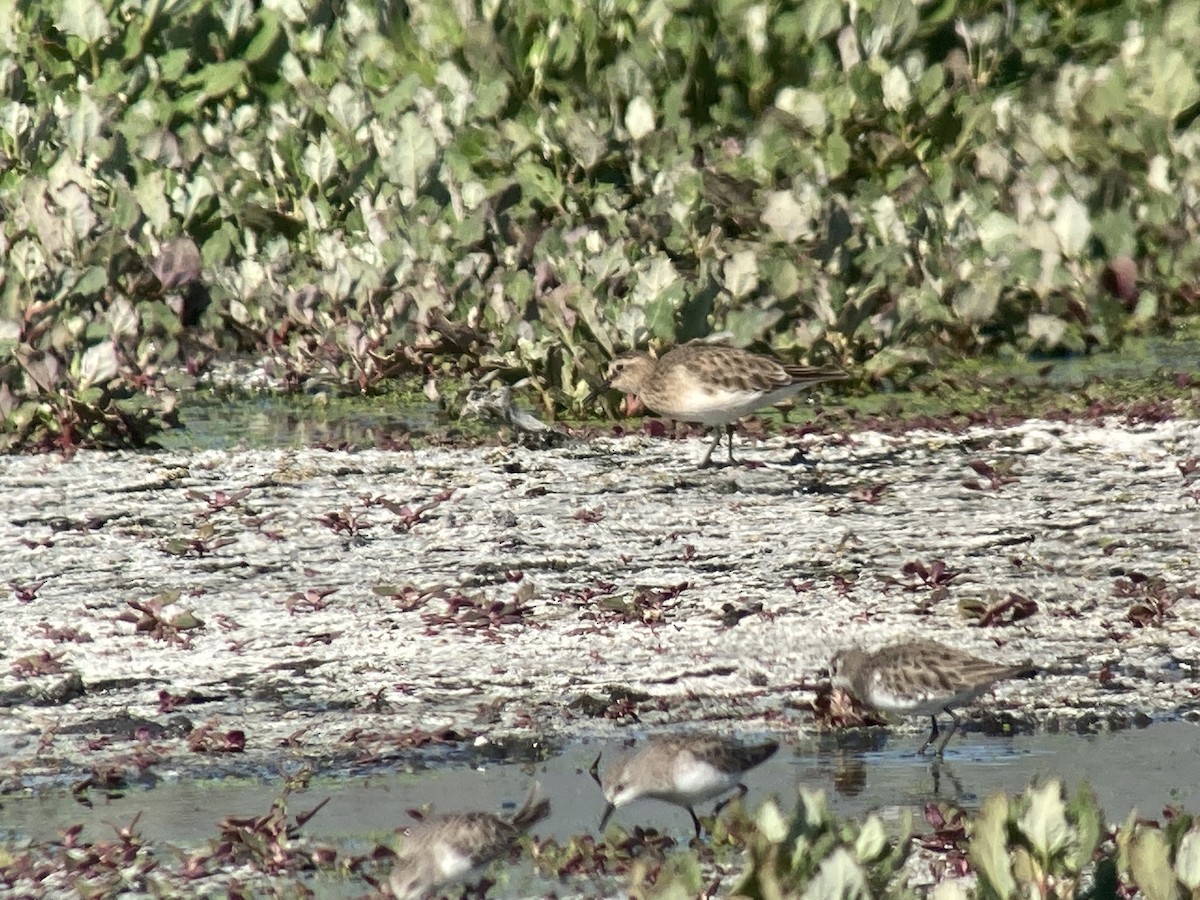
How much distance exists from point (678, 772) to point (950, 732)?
1.32 metres

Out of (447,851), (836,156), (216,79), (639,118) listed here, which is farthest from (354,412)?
(447,851)

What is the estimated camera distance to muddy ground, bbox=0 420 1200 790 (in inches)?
278

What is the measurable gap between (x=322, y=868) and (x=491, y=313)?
292 inches

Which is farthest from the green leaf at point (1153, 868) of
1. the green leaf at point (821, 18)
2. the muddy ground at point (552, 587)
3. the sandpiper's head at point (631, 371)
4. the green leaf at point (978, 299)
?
the green leaf at point (821, 18)

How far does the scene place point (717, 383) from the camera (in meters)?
10.1

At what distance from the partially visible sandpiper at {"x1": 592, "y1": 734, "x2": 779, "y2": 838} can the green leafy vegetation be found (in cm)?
539

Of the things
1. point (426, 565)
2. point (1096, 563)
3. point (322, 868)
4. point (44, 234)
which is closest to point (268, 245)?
point (44, 234)

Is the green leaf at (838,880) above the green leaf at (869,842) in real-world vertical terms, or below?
above

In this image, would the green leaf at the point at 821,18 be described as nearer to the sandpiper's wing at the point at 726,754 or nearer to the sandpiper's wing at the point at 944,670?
the sandpiper's wing at the point at 944,670

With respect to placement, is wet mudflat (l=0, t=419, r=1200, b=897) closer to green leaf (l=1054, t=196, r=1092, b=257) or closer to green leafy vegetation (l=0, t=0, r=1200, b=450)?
green leafy vegetation (l=0, t=0, r=1200, b=450)

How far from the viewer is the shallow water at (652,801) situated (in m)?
6.09

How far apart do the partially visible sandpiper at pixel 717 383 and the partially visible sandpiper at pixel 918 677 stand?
325 centimetres

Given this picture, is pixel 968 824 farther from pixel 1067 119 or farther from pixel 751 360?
pixel 1067 119

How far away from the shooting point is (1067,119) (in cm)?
1506
